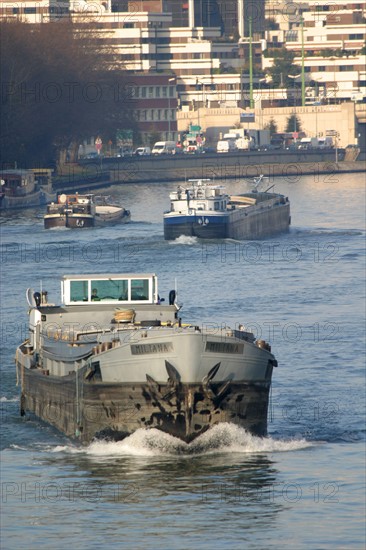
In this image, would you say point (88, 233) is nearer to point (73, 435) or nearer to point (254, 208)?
point (254, 208)

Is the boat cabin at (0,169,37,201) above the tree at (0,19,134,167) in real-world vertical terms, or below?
below

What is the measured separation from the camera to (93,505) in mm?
40031

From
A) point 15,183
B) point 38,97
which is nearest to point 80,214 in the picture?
point 15,183

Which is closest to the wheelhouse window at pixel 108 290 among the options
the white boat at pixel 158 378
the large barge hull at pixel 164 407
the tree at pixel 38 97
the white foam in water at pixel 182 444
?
the white boat at pixel 158 378

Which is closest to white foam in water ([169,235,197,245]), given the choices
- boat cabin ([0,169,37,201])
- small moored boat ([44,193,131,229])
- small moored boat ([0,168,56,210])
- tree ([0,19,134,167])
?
small moored boat ([44,193,131,229])

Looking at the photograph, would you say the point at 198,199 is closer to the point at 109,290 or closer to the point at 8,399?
the point at 8,399

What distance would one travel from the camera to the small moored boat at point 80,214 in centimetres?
11975

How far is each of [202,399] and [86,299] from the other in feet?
26.5

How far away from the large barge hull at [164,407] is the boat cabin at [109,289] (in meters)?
4.91

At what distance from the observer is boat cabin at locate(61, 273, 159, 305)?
164 feet

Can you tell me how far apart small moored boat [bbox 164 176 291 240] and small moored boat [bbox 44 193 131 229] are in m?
7.12

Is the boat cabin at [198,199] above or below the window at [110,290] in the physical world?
below

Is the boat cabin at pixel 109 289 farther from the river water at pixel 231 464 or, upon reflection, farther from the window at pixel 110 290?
the river water at pixel 231 464

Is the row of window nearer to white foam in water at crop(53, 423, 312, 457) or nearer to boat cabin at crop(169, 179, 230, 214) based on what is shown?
white foam in water at crop(53, 423, 312, 457)
